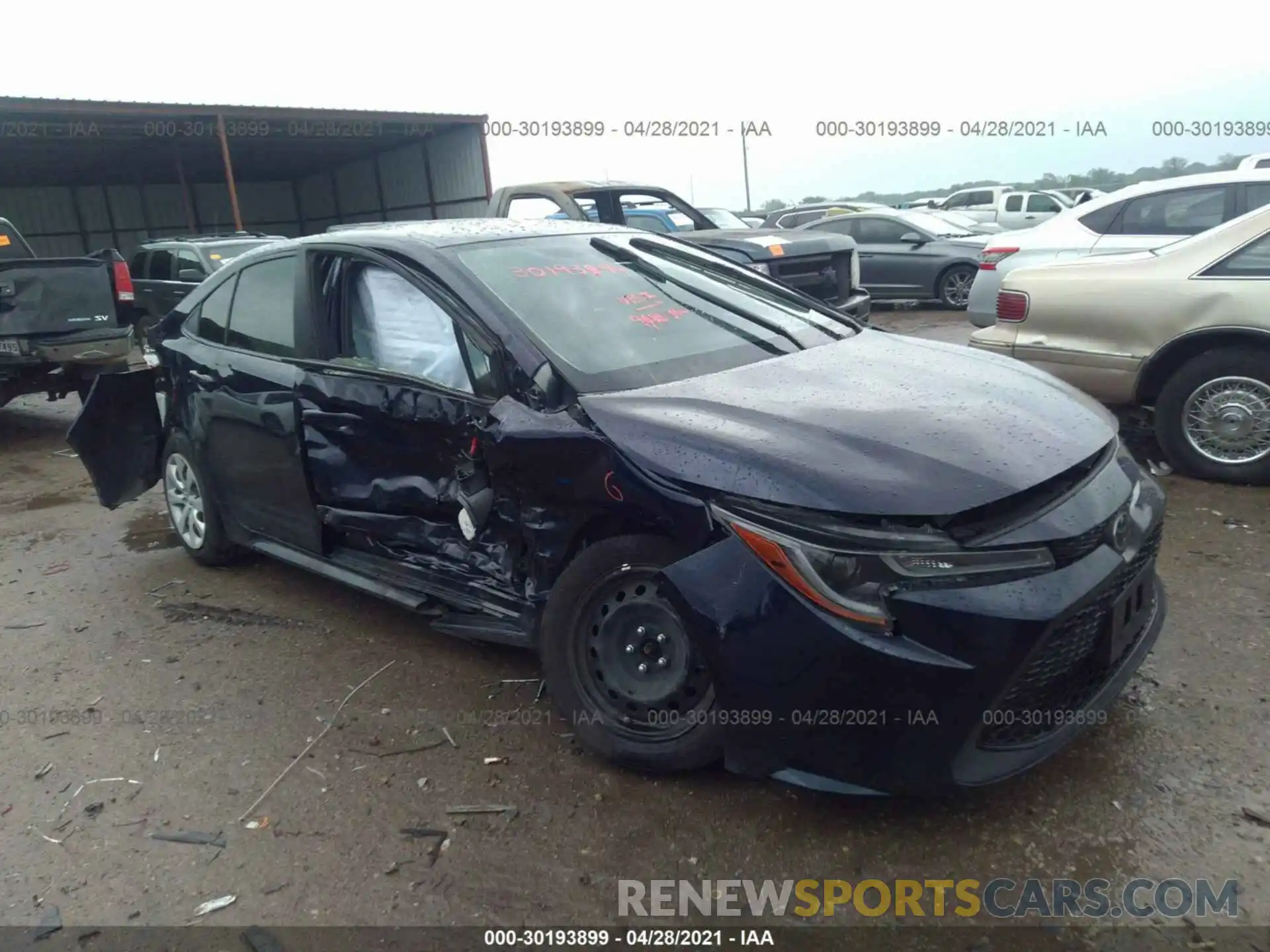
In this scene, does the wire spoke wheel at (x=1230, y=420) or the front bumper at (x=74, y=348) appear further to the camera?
the front bumper at (x=74, y=348)

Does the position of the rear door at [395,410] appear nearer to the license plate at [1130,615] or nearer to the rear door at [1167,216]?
the license plate at [1130,615]

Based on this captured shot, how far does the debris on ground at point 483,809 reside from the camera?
9.23ft

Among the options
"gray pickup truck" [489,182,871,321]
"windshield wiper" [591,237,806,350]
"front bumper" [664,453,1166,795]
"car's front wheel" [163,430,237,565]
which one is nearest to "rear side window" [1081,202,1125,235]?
"gray pickup truck" [489,182,871,321]

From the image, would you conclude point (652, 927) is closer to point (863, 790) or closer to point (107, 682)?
point (863, 790)

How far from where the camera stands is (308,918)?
2.44 metres

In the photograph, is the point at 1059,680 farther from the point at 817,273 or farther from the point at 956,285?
the point at 956,285

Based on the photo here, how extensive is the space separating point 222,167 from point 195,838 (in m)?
28.6

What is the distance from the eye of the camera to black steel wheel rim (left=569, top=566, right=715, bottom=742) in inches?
108

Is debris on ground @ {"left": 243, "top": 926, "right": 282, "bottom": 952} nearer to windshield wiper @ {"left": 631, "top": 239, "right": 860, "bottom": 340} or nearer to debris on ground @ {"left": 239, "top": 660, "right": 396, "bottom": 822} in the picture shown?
debris on ground @ {"left": 239, "top": 660, "right": 396, "bottom": 822}

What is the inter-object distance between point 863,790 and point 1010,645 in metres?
0.53

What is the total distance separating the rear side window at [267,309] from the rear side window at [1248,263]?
4.61 meters

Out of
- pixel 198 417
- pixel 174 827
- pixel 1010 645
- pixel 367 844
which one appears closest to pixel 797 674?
pixel 1010 645

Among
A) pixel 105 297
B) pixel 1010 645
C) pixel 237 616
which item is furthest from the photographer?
pixel 105 297

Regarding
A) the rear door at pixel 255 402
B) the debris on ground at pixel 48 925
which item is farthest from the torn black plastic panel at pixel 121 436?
the debris on ground at pixel 48 925
